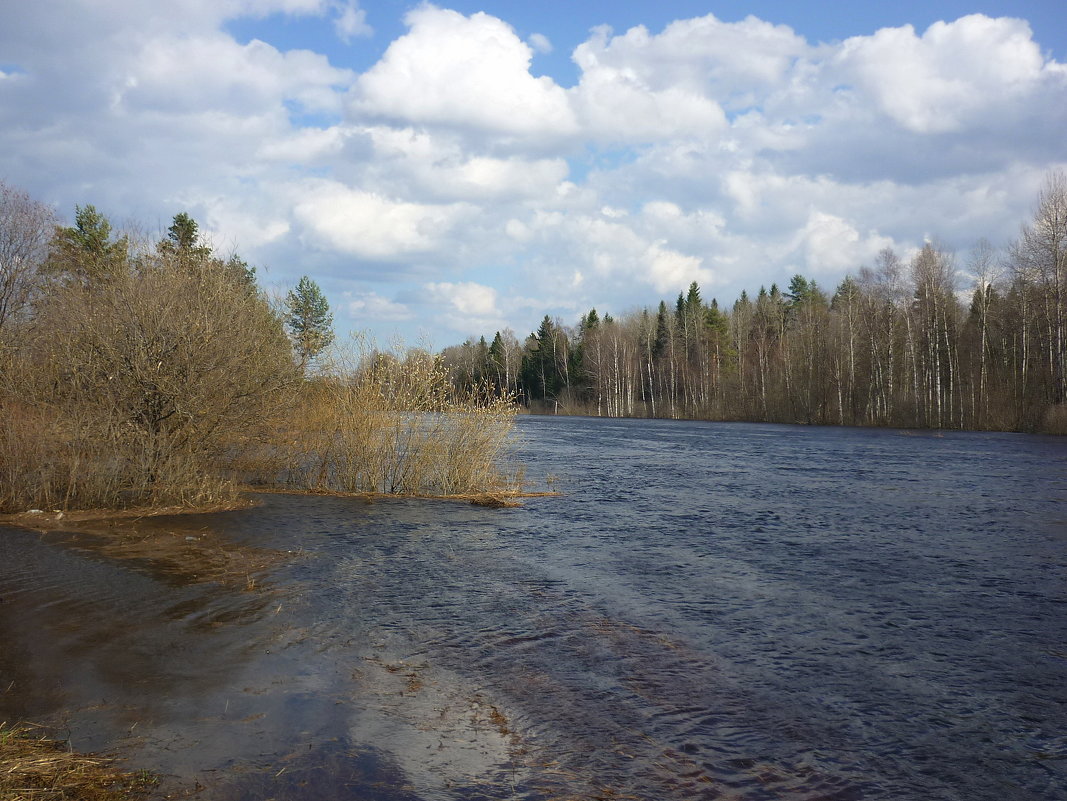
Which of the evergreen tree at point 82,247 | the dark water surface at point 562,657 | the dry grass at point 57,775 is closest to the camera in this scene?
the dry grass at point 57,775

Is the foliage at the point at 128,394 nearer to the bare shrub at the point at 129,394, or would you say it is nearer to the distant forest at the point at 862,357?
the bare shrub at the point at 129,394

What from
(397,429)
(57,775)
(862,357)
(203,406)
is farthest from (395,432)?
(862,357)

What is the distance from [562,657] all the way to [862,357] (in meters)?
61.4

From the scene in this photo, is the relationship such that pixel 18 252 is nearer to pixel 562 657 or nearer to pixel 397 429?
pixel 397 429

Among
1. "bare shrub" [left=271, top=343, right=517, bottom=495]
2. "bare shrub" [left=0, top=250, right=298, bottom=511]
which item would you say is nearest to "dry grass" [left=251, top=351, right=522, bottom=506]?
"bare shrub" [left=271, top=343, right=517, bottom=495]

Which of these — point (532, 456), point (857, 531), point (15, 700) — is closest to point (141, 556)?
point (15, 700)

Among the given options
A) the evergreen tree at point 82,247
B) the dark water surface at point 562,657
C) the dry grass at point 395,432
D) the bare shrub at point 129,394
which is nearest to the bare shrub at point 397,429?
the dry grass at point 395,432

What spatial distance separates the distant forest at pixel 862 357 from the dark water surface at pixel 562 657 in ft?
64.0

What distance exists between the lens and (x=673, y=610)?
36.4 feet

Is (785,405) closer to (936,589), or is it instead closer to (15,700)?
(936,589)

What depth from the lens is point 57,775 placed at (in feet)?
17.5

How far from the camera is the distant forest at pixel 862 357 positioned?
4919cm

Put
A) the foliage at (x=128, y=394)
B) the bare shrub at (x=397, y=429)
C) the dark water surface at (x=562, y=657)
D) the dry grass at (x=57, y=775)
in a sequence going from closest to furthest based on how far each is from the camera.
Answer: the dry grass at (x=57, y=775), the dark water surface at (x=562, y=657), the foliage at (x=128, y=394), the bare shrub at (x=397, y=429)

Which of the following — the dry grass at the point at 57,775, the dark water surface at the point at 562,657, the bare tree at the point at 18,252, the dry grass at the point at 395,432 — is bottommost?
the dark water surface at the point at 562,657
